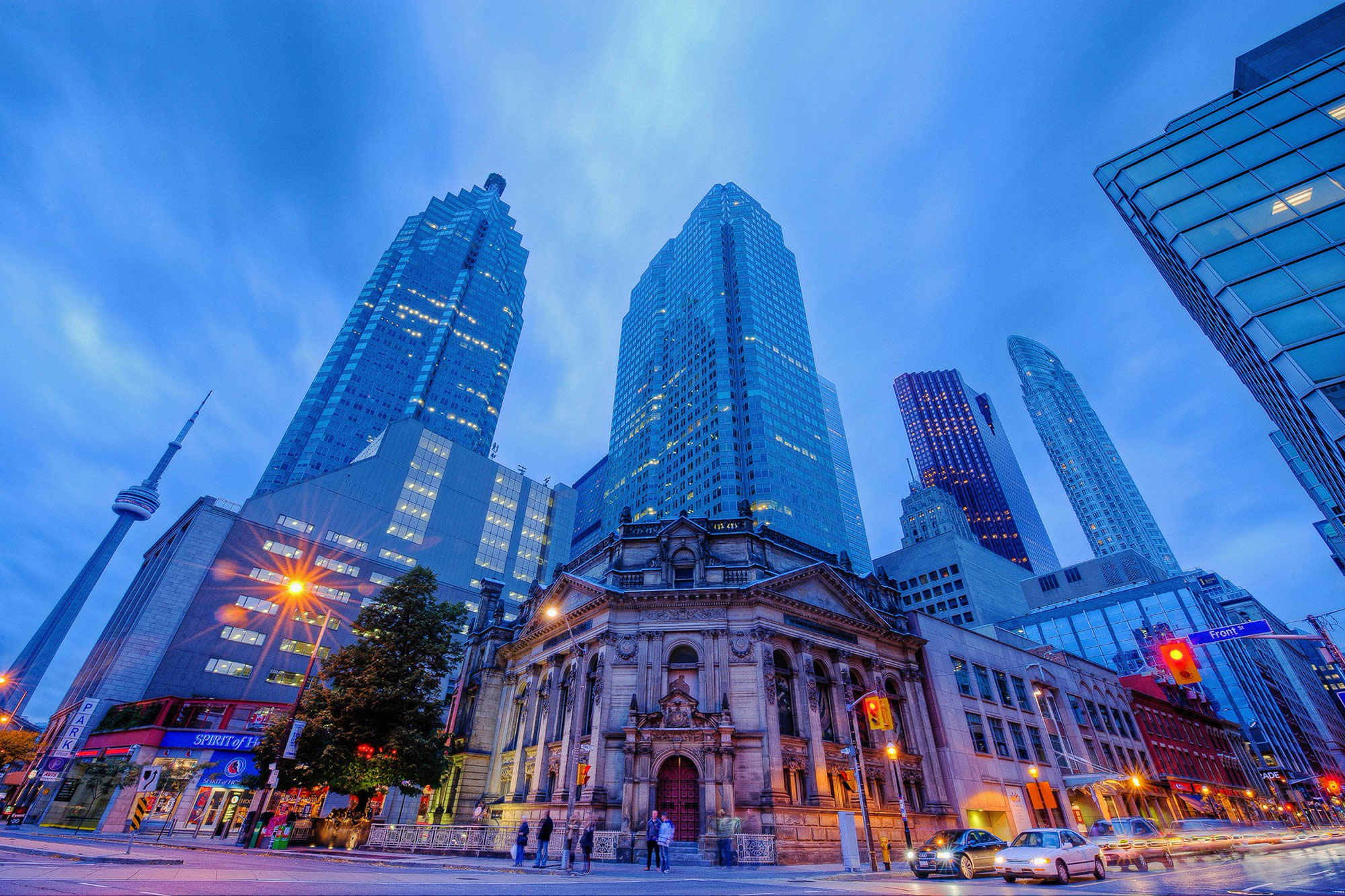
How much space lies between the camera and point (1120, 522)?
195500 millimetres

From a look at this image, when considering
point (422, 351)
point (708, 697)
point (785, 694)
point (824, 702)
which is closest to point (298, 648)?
point (708, 697)

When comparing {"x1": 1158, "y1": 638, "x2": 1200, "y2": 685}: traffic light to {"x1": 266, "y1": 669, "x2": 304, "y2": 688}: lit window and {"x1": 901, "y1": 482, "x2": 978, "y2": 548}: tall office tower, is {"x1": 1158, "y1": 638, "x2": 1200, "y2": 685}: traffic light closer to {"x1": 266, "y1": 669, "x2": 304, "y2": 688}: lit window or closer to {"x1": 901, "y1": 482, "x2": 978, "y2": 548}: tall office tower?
{"x1": 266, "y1": 669, "x2": 304, "y2": 688}: lit window

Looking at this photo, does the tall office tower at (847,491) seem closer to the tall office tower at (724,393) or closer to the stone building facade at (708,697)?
the tall office tower at (724,393)

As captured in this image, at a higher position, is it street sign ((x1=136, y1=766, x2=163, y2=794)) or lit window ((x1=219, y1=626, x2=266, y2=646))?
lit window ((x1=219, y1=626, x2=266, y2=646))

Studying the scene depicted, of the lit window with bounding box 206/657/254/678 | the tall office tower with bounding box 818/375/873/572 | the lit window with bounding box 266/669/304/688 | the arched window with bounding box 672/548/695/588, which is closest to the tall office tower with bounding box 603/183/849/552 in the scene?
the tall office tower with bounding box 818/375/873/572

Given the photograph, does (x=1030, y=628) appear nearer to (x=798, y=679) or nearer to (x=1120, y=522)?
(x=798, y=679)

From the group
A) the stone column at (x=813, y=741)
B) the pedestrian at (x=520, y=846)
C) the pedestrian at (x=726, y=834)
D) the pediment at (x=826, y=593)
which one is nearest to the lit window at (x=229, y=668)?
the pedestrian at (x=520, y=846)

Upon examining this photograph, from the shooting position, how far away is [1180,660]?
18.2 meters

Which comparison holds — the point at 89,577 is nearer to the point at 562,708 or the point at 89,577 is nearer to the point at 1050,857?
the point at 562,708

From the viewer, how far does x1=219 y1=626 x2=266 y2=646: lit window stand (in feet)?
201

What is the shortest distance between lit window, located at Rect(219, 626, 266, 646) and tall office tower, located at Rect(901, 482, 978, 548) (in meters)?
148

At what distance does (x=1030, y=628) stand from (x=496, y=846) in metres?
98.9

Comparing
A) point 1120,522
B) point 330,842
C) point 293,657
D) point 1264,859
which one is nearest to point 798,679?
point 1264,859

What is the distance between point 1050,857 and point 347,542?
8739 centimetres
